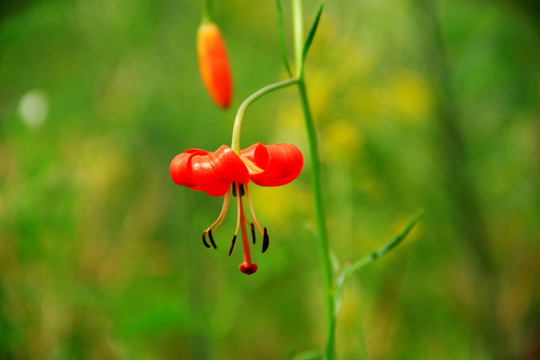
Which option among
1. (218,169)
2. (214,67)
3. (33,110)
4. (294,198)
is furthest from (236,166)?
(294,198)

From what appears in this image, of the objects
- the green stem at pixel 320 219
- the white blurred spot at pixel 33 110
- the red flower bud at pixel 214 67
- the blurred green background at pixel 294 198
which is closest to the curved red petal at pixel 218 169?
the green stem at pixel 320 219

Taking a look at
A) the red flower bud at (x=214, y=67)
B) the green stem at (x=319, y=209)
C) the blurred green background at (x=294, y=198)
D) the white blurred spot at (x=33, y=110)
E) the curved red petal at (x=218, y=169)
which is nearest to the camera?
the curved red petal at (x=218, y=169)

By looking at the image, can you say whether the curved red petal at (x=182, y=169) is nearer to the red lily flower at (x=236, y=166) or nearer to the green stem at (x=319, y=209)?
the red lily flower at (x=236, y=166)

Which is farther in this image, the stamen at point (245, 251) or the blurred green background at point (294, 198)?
the blurred green background at point (294, 198)

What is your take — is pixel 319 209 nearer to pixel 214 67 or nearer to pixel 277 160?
pixel 277 160

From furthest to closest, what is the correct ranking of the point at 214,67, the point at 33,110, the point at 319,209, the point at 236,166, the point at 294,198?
the point at 294,198 → the point at 33,110 → the point at 214,67 → the point at 319,209 → the point at 236,166

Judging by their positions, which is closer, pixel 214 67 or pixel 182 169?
pixel 182 169
